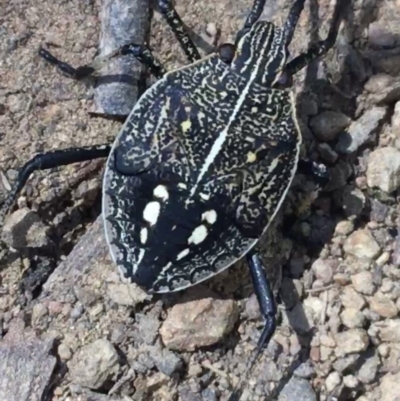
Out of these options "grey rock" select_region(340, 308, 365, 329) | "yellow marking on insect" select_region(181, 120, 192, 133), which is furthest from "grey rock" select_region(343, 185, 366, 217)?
"yellow marking on insect" select_region(181, 120, 192, 133)

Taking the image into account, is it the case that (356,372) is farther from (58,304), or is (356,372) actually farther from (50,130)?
(50,130)

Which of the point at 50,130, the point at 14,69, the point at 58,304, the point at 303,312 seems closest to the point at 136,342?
the point at 58,304

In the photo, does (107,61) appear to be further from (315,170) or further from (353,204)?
(353,204)

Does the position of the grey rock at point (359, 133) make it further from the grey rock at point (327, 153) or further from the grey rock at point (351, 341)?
the grey rock at point (351, 341)

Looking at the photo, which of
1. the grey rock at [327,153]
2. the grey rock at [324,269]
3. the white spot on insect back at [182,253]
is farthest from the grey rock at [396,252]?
the white spot on insect back at [182,253]

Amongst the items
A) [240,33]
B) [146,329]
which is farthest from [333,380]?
[240,33]

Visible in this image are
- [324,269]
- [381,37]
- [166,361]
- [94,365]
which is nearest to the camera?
[94,365]

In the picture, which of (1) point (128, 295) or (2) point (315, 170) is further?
(2) point (315, 170)

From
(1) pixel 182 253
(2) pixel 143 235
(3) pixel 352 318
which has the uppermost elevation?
(2) pixel 143 235
